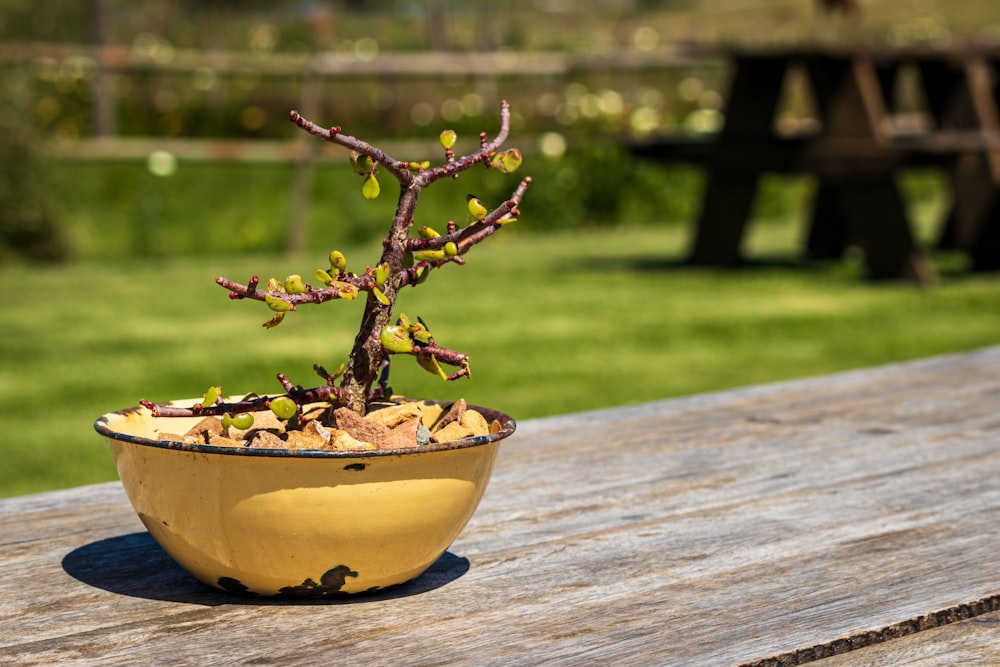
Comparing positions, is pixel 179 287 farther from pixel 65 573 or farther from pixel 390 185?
pixel 65 573

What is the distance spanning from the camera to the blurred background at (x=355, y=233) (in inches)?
186

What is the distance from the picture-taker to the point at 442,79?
11.9 metres

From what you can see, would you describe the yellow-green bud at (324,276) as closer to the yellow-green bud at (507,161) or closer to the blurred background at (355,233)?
the yellow-green bud at (507,161)

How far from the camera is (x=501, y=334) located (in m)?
5.38

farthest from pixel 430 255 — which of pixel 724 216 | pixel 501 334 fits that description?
pixel 724 216

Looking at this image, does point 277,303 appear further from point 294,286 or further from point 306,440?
point 306,440

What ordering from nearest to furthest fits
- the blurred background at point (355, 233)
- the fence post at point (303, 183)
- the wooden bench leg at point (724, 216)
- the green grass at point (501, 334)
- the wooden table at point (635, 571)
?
the wooden table at point (635, 571) < the green grass at point (501, 334) < the blurred background at point (355, 233) < the wooden bench leg at point (724, 216) < the fence post at point (303, 183)

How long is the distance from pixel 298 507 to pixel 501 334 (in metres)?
4.04

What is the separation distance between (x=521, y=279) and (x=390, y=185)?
7.94ft

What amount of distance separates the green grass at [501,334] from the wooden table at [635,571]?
73.5 inches

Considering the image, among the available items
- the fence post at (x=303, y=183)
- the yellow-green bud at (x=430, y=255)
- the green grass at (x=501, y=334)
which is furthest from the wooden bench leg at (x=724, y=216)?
the yellow-green bud at (x=430, y=255)

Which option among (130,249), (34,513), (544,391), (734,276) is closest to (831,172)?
(734,276)

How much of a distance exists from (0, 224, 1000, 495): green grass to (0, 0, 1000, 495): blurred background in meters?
0.02

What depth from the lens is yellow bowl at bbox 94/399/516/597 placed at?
4.40 feet
